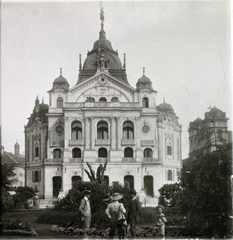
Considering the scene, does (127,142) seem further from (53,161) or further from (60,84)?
(60,84)

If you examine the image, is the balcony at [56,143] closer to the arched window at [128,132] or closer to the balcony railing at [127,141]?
the balcony railing at [127,141]

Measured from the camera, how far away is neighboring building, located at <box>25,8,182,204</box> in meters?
53.0

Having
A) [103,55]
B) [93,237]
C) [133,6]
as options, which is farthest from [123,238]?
[103,55]

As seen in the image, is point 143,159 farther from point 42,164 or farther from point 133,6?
point 133,6

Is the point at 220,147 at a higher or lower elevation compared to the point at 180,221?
higher

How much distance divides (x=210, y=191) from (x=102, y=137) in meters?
36.6

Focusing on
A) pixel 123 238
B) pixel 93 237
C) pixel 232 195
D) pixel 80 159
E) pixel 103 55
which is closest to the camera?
pixel 123 238

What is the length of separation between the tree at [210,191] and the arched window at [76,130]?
3641 cm

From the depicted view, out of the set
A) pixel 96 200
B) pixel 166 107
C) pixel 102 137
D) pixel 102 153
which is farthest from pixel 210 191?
pixel 166 107

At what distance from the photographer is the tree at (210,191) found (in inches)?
752

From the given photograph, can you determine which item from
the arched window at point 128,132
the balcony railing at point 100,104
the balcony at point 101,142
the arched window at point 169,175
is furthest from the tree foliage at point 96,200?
the arched window at point 169,175

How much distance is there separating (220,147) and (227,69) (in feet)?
12.7

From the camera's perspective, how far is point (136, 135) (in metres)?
54.4

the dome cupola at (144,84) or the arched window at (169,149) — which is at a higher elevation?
the dome cupola at (144,84)
